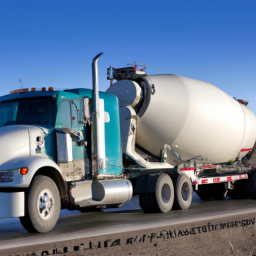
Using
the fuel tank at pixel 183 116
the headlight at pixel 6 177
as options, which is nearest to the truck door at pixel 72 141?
the headlight at pixel 6 177

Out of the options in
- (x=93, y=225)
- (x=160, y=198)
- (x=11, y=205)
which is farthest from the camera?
(x=160, y=198)

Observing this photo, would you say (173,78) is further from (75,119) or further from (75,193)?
(75,193)

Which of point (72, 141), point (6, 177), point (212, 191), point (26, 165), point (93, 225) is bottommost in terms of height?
point (212, 191)

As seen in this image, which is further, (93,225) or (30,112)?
(93,225)

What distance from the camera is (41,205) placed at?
7.09m

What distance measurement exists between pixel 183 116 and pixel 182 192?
198 cm

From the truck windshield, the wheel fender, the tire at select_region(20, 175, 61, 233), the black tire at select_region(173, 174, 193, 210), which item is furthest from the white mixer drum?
the wheel fender

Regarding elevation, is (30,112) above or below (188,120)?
above

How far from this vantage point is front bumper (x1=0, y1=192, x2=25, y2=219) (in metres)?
6.59

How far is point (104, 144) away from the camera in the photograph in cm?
908

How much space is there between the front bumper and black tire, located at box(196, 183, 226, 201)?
999 cm

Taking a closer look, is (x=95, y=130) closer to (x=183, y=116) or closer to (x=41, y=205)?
(x=41, y=205)

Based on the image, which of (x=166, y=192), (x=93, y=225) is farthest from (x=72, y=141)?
(x=166, y=192)

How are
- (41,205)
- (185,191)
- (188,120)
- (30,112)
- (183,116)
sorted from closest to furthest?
(41,205)
(30,112)
(183,116)
(188,120)
(185,191)
